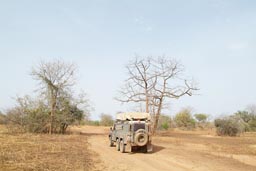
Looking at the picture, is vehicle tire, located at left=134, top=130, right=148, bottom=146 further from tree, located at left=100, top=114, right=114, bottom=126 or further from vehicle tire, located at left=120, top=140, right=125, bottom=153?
tree, located at left=100, top=114, right=114, bottom=126

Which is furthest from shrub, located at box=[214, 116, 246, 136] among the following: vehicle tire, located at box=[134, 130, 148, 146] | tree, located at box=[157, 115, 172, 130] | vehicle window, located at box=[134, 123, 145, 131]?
vehicle tire, located at box=[134, 130, 148, 146]

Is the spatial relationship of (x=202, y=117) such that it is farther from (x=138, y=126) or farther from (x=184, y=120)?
(x=138, y=126)

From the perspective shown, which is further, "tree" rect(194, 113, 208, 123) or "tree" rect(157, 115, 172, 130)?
"tree" rect(194, 113, 208, 123)

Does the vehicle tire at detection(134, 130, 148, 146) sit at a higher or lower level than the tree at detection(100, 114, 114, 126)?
lower

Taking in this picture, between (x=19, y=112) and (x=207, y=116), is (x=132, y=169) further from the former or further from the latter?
(x=207, y=116)

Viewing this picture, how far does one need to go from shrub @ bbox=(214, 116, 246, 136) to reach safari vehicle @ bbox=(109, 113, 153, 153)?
30876 millimetres

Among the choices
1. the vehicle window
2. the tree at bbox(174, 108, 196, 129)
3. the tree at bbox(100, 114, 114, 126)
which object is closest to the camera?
the vehicle window

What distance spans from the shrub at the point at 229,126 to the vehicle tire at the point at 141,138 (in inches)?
1280

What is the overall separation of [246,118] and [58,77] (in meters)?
49.8

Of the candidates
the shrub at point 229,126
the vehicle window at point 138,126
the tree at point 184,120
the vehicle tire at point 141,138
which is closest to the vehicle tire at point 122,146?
the vehicle tire at point 141,138

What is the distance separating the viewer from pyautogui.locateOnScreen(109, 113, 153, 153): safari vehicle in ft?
61.3

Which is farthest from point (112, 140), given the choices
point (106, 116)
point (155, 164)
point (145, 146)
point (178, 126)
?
point (106, 116)

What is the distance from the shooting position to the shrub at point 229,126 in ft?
157

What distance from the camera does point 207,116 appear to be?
3706 inches
